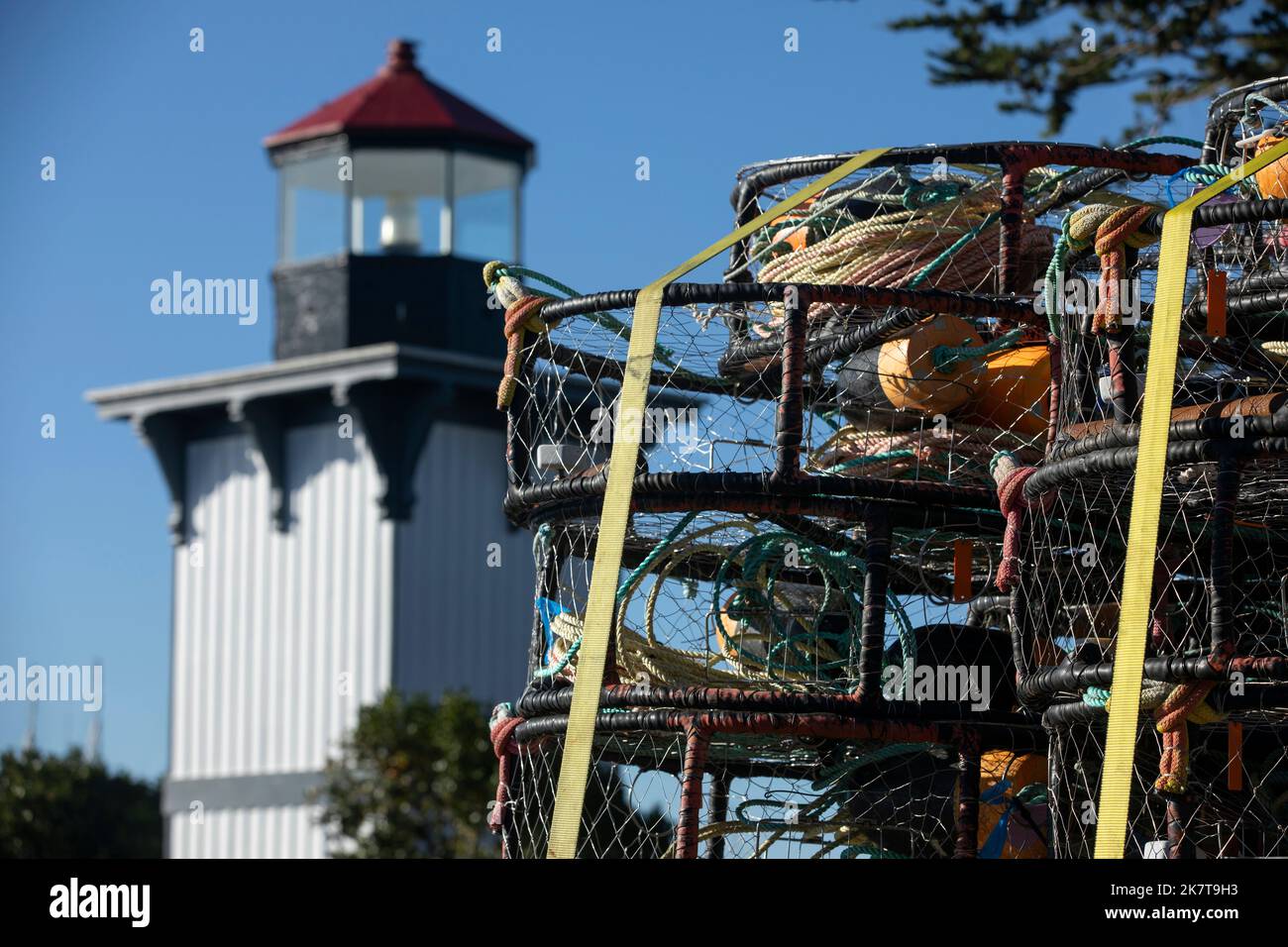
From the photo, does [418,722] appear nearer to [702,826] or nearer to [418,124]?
[418,124]

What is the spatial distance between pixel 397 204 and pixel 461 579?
5146 millimetres

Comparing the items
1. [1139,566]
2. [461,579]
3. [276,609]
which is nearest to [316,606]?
[276,609]

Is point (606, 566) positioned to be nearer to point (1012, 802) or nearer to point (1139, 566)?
point (1139, 566)

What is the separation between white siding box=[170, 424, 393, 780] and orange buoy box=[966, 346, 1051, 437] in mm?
20842

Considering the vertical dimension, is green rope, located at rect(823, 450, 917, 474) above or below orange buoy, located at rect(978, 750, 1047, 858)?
above

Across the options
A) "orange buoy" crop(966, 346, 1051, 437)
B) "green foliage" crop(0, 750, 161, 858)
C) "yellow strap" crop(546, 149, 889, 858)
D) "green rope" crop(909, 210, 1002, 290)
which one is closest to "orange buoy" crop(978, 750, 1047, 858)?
"orange buoy" crop(966, 346, 1051, 437)

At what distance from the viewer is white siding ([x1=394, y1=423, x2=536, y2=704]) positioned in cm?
2719

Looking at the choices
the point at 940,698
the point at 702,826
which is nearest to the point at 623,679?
the point at 702,826

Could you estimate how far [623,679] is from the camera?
601 centimetres

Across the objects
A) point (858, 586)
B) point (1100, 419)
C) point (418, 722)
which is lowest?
point (418, 722)

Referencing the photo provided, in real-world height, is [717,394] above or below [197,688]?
above

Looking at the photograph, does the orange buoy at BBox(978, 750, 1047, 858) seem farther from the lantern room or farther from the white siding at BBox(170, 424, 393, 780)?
the lantern room
